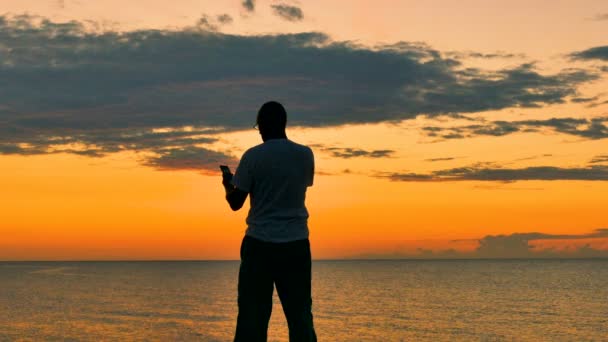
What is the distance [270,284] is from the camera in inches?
270

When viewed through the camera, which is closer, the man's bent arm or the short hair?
the man's bent arm

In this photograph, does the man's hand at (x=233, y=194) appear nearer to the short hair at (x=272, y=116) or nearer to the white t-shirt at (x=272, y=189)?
the white t-shirt at (x=272, y=189)

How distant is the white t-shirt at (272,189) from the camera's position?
6.70 meters

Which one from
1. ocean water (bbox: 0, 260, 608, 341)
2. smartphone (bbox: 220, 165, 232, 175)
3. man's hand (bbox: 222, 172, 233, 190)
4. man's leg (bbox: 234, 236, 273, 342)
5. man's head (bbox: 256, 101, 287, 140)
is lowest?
ocean water (bbox: 0, 260, 608, 341)

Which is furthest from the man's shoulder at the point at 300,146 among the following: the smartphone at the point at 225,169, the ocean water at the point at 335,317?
the ocean water at the point at 335,317

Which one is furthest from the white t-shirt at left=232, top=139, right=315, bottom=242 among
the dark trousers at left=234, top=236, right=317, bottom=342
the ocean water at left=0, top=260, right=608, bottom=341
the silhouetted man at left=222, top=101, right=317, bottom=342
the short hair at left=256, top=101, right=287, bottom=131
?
the ocean water at left=0, top=260, right=608, bottom=341

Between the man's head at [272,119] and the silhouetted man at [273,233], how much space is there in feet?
0.19

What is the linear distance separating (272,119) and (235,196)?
82cm

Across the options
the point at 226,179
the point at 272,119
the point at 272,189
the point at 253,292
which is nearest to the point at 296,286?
the point at 253,292

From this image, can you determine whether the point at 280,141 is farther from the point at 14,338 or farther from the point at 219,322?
the point at 219,322

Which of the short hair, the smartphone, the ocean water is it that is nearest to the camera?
the smartphone

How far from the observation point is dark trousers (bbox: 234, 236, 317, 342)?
674cm

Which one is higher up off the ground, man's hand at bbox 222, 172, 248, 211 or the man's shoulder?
the man's shoulder

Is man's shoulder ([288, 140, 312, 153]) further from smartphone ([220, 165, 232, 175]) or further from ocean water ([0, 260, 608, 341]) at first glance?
ocean water ([0, 260, 608, 341])
